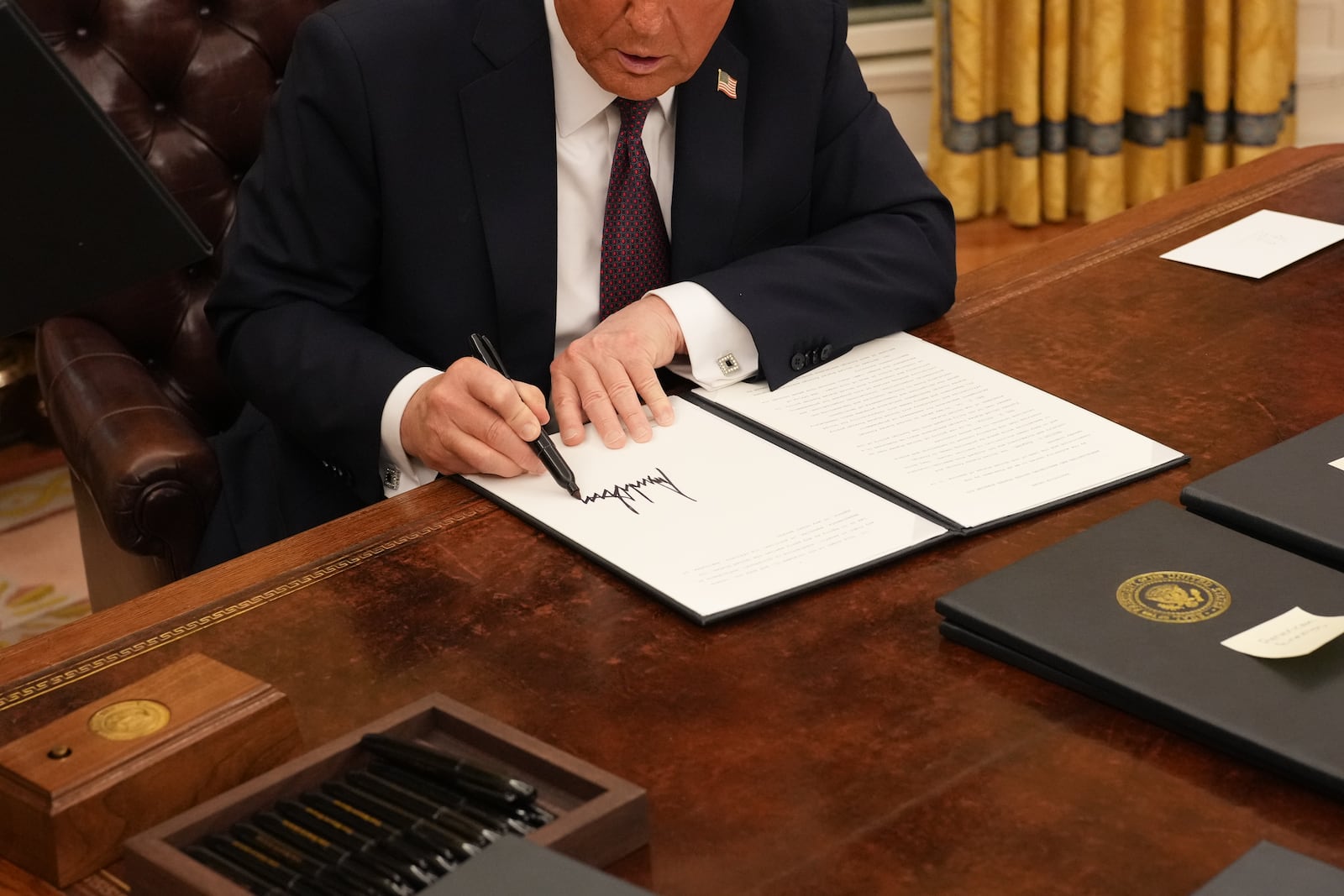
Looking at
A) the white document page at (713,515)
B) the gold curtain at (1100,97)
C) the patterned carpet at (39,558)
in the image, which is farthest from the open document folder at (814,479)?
the gold curtain at (1100,97)

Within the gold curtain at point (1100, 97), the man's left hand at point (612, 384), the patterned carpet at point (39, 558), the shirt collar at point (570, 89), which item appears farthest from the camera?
the gold curtain at point (1100, 97)

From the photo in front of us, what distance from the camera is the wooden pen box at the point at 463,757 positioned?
3.06 feet

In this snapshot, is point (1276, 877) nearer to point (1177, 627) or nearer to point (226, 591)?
point (1177, 627)

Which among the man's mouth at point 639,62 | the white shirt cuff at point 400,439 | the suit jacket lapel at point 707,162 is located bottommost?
the white shirt cuff at point 400,439

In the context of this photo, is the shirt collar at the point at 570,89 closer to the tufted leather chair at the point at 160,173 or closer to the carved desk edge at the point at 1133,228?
the carved desk edge at the point at 1133,228

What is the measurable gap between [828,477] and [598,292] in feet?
2.13

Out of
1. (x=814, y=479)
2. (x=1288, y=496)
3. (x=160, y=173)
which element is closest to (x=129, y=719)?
(x=814, y=479)

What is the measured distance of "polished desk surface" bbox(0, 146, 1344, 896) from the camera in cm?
99

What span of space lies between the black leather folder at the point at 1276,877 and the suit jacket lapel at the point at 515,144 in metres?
1.25

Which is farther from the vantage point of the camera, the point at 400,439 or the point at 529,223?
the point at 529,223

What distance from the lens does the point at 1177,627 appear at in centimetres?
117

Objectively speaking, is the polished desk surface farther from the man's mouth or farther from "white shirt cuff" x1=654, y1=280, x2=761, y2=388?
the man's mouth
